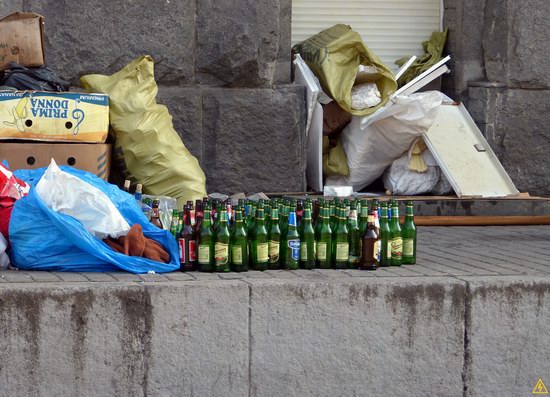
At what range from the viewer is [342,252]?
5.89 m

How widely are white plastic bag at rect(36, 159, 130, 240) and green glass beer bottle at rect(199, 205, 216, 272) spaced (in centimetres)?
39

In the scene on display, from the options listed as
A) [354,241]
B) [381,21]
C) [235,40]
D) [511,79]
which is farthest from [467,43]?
[354,241]

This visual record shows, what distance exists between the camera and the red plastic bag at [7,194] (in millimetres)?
5742

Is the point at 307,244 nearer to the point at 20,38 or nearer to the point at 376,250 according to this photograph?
the point at 376,250

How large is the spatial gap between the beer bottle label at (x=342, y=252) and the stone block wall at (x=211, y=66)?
96.8 inches

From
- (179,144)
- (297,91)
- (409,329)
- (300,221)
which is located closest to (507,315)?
(409,329)

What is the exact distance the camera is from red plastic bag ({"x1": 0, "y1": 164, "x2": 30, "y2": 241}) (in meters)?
5.74

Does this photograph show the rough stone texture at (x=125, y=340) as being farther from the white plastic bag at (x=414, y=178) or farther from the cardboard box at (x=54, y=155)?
the white plastic bag at (x=414, y=178)

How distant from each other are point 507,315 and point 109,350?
6.61ft

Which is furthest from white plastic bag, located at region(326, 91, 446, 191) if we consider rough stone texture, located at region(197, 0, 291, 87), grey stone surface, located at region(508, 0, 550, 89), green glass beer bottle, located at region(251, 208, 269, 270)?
green glass beer bottle, located at region(251, 208, 269, 270)

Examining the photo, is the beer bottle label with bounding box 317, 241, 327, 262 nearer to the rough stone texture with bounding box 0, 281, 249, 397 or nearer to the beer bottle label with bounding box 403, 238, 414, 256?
the beer bottle label with bounding box 403, 238, 414, 256

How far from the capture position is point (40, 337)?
509 cm

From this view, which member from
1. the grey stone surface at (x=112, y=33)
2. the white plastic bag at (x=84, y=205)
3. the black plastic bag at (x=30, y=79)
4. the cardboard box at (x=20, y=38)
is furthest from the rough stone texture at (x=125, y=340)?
the grey stone surface at (x=112, y=33)

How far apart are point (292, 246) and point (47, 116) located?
6.74ft
